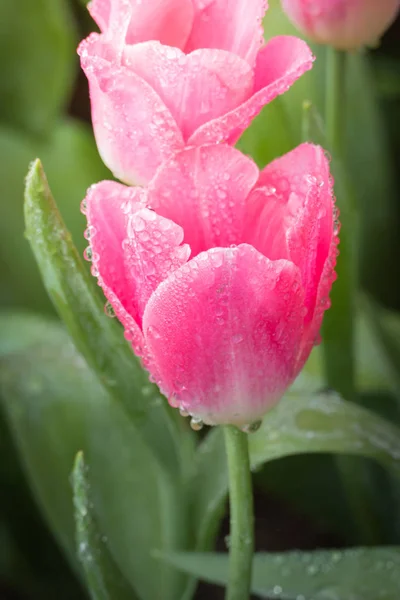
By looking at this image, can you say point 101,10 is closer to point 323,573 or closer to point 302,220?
point 302,220

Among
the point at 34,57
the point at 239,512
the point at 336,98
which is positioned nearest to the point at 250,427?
the point at 239,512

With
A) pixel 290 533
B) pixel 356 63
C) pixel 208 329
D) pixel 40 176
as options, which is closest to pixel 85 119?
pixel 356 63

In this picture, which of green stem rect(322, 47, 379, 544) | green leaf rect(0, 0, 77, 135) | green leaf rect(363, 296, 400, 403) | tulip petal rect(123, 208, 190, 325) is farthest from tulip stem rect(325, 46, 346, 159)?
green leaf rect(0, 0, 77, 135)

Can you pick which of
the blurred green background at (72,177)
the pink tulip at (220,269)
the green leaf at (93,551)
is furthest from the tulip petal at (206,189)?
the blurred green background at (72,177)

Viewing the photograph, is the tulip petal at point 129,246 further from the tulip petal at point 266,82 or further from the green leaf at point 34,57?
the green leaf at point 34,57

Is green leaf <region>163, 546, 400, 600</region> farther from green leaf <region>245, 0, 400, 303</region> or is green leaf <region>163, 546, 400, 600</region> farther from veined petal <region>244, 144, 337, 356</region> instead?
green leaf <region>245, 0, 400, 303</region>

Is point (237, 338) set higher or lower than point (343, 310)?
higher
